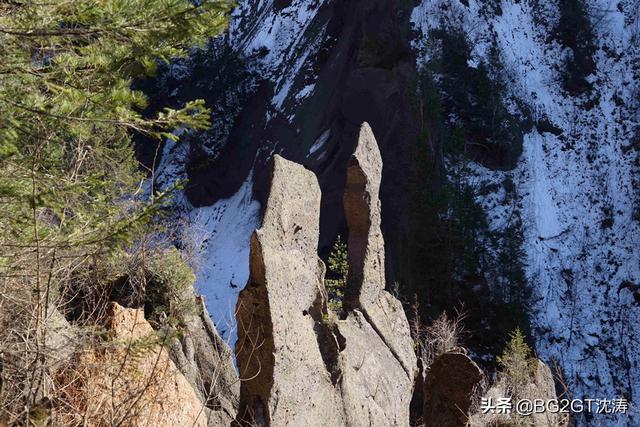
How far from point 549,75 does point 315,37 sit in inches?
322

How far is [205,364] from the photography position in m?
10.7

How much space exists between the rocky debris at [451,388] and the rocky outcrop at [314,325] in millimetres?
514


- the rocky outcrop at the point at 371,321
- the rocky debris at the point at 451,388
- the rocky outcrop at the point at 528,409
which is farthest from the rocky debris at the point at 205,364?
the rocky outcrop at the point at 528,409

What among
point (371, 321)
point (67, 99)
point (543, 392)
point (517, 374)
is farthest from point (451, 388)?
point (67, 99)

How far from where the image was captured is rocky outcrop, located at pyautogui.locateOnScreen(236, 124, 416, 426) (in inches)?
249

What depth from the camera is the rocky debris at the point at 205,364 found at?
361 inches

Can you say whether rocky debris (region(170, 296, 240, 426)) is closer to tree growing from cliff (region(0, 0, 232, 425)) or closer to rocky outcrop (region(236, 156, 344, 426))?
rocky outcrop (region(236, 156, 344, 426))

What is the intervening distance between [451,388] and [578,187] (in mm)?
15898

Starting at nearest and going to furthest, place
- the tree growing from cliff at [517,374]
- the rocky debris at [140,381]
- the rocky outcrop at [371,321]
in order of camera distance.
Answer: the rocky debris at [140,381] < the rocky outcrop at [371,321] < the tree growing from cliff at [517,374]

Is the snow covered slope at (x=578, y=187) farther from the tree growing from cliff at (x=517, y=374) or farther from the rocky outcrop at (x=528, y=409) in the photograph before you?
the rocky outcrop at (x=528, y=409)

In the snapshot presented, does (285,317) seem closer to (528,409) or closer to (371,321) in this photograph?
(371,321)

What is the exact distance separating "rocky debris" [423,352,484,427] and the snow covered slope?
11.8 metres

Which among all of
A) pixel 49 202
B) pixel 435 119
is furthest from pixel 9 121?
pixel 435 119

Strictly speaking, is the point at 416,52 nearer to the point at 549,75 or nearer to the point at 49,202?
the point at 549,75
